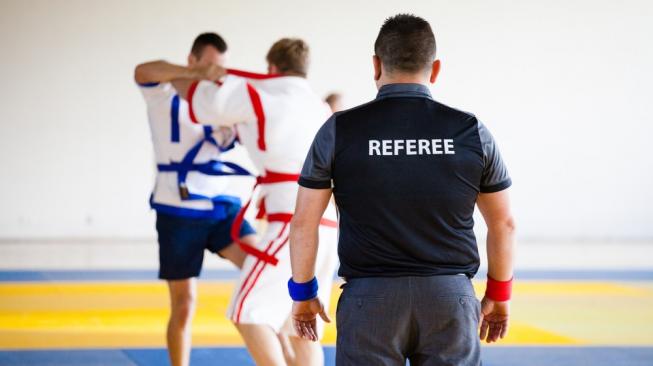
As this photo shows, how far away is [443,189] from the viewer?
294 cm

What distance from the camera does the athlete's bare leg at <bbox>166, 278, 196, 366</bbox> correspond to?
544 centimetres

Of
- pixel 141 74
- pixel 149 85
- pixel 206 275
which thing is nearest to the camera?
pixel 141 74

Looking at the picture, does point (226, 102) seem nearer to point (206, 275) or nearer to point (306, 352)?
point (306, 352)

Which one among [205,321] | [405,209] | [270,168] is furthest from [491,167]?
[205,321]

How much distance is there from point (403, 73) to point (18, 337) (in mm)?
5319

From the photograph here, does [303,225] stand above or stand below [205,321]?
above

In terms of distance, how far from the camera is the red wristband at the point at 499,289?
10.3ft

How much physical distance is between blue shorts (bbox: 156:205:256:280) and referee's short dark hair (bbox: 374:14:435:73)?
249cm

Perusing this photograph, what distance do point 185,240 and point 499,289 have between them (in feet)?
8.85

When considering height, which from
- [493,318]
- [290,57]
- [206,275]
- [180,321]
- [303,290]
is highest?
[290,57]

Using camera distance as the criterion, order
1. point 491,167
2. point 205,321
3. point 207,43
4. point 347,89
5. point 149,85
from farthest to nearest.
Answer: point 347,89 → point 205,321 → point 207,43 → point 149,85 → point 491,167

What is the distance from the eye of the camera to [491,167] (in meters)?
3.01

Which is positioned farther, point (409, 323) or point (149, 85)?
point (149, 85)

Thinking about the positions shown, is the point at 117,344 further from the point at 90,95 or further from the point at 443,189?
the point at 90,95
